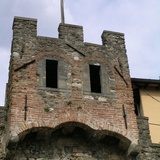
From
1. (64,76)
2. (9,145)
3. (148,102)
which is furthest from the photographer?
(148,102)

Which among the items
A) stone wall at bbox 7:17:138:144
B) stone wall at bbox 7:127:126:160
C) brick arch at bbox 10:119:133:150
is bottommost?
stone wall at bbox 7:127:126:160

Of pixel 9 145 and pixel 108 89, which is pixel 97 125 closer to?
pixel 108 89

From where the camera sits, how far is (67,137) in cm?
1276

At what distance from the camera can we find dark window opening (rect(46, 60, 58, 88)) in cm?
1368

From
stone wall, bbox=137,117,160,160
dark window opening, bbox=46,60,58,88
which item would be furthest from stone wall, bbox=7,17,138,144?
stone wall, bbox=137,117,160,160

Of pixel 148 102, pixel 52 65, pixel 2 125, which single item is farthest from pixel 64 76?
pixel 148 102

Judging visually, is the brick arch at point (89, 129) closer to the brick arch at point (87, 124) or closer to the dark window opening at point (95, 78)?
the brick arch at point (87, 124)

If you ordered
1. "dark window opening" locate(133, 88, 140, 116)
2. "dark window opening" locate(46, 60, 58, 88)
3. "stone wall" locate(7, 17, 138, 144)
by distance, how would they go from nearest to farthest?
"stone wall" locate(7, 17, 138, 144) < "dark window opening" locate(46, 60, 58, 88) < "dark window opening" locate(133, 88, 140, 116)

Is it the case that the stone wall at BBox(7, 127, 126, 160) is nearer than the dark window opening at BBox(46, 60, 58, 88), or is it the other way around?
the stone wall at BBox(7, 127, 126, 160)

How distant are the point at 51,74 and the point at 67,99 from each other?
1.51 meters

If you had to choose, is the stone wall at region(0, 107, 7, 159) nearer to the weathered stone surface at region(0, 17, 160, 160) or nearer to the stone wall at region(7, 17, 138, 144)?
the weathered stone surface at region(0, 17, 160, 160)

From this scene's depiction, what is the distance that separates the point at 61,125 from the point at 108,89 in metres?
2.31

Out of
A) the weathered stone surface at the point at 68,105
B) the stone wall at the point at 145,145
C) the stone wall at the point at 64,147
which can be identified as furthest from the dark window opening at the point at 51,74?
the stone wall at the point at 145,145

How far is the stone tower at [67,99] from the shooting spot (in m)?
12.2
